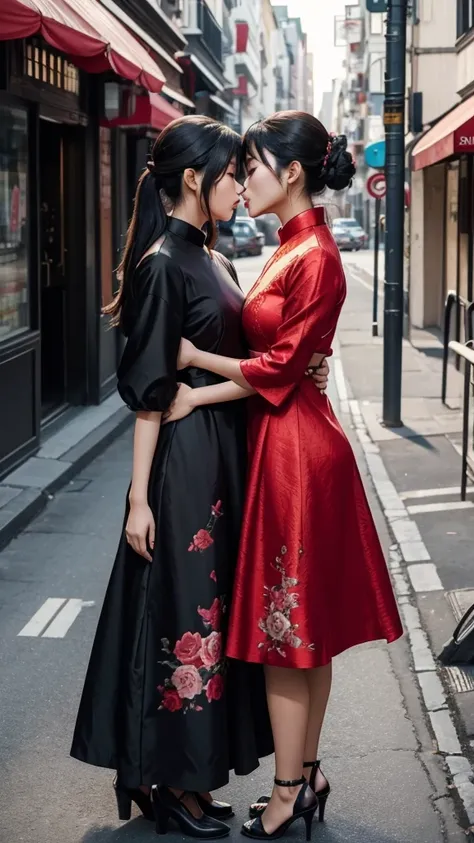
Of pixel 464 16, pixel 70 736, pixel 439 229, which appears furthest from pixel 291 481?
pixel 439 229

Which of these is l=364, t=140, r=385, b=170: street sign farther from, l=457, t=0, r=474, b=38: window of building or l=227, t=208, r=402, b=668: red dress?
l=227, t=208, r=402, b=668: red dress

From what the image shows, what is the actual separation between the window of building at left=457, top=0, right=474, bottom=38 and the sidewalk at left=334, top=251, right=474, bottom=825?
167 inches

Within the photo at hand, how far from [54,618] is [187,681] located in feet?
8.39

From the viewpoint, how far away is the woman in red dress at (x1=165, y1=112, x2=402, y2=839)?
339 centimetres

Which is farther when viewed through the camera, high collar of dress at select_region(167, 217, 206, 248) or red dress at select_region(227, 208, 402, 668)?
high collar of dress at select_region(167, 217, 206, 248)

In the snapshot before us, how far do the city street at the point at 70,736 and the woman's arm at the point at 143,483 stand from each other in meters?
0.88

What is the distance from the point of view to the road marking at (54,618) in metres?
5.75

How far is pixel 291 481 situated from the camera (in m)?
3.46

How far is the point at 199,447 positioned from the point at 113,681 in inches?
27.8

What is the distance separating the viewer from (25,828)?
12.4ft

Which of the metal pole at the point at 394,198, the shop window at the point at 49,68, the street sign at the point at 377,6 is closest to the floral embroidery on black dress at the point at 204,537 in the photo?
the shop window at the point at 49,68

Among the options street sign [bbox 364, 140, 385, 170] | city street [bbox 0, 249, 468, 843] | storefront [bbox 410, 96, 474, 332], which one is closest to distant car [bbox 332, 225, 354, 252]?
storefront [bbox 410, 96, 474, 332]

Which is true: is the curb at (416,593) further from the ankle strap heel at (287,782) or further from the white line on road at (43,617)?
the white line on road at (43,617)

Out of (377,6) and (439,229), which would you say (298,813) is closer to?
(377,6)
